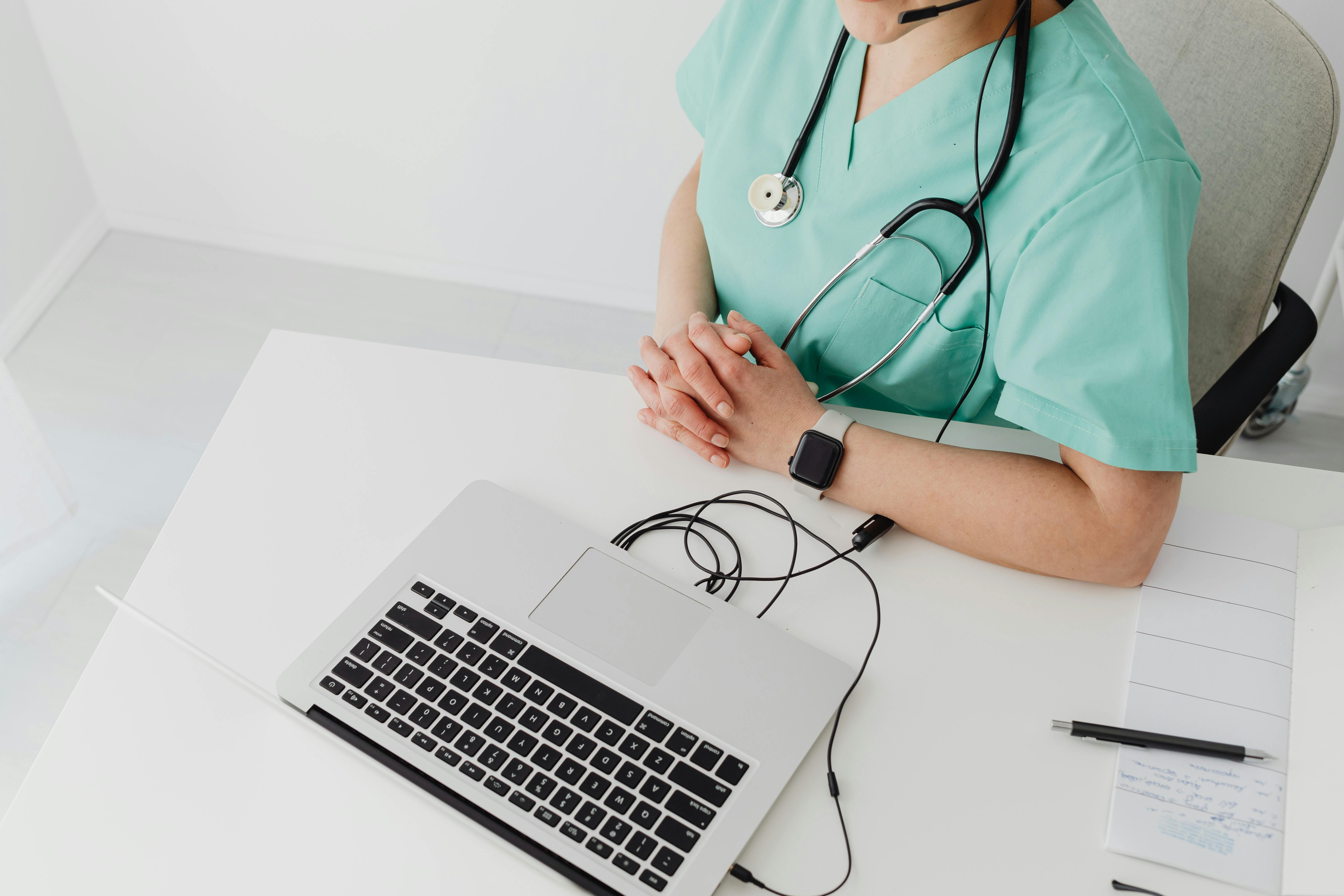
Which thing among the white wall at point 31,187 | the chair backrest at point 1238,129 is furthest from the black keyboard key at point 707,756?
the white wall at point 31,187

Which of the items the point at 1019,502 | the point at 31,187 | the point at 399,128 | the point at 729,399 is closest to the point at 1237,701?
the point at 1019,502

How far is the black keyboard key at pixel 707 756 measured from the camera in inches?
26.9

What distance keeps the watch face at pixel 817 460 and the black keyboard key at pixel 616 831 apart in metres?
0.35

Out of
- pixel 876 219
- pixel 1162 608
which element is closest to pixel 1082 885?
pixel 1162 608

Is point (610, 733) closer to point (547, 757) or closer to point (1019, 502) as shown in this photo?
point (547, 757)

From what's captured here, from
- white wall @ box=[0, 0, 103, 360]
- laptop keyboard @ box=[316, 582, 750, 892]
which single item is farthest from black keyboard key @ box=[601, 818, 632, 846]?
white wall @ box=[0, 0, 103, 360]

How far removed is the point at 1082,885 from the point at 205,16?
224 cm

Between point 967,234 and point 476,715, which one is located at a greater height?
point 967,234

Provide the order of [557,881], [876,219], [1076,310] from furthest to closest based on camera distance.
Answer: [876,219] → [1076,310] → [557,881]

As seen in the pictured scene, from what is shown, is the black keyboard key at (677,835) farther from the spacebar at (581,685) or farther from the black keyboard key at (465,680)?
the black keyboard key at (465,680)

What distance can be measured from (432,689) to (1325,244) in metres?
1.85

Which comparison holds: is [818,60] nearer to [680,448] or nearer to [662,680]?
[680,448]

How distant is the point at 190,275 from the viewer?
7.54 feet

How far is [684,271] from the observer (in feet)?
3.67
